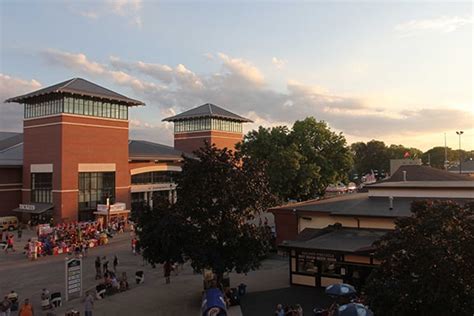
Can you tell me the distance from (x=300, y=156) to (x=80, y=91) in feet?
86.1

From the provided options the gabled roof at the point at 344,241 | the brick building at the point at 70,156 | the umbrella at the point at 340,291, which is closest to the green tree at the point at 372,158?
the brick building at the point at 70,156

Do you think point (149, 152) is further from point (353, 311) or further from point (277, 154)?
point (353, 311)

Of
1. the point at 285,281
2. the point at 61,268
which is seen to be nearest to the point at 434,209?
the point at 285,281

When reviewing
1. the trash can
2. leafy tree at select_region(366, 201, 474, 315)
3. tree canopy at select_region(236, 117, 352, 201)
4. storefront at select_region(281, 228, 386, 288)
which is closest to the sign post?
the trash can

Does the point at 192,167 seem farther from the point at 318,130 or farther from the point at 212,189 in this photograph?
the point at 318,130

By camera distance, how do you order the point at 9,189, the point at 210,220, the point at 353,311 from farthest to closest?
the point at 9,189
the point at 210,220
the point at 353,311

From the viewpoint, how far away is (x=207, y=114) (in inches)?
3159

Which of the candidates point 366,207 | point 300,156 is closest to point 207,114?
point 300,156

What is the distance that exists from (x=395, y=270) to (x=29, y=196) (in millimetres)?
50026

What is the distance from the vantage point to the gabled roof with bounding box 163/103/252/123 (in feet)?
267

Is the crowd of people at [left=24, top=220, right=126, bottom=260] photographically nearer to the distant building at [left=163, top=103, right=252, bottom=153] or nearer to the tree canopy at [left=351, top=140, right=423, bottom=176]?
the distant building at [left=163, top=103, right=252, bottom=153]

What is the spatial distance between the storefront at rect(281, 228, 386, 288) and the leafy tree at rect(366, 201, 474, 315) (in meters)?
6.79

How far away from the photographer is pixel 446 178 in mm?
38812

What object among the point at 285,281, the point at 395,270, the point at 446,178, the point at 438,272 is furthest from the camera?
the point at 446,178
